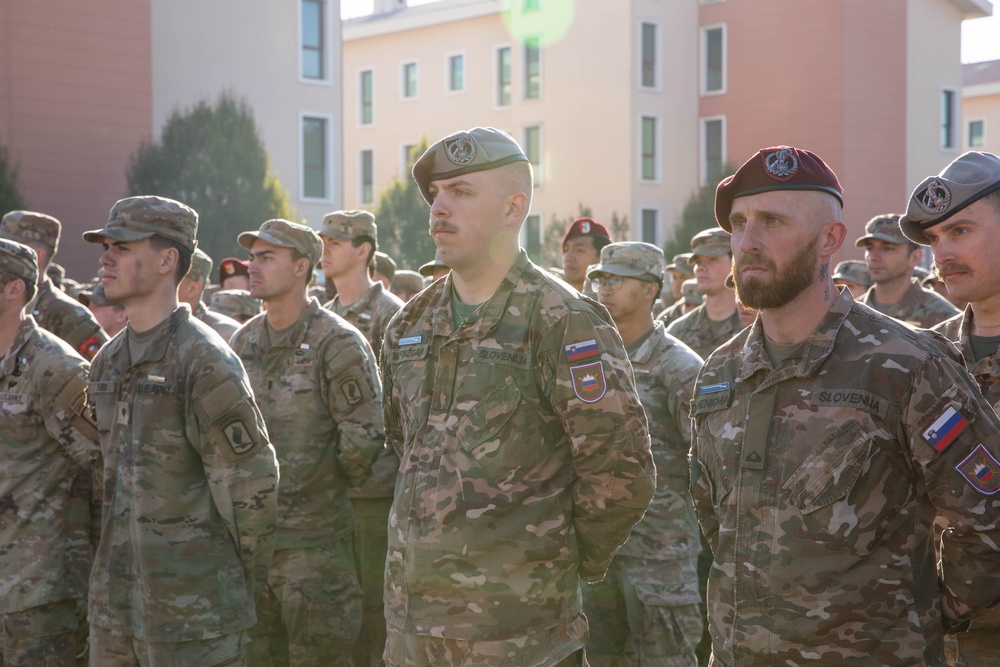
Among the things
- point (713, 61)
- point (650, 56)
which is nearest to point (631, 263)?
point (650, 56)

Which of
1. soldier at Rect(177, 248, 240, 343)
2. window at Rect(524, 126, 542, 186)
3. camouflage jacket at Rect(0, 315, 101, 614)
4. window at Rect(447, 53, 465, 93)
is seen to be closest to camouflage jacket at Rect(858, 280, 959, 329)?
soldier at Rect(177, 248, 240, 343)

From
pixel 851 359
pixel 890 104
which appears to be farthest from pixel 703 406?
pixel 890 104

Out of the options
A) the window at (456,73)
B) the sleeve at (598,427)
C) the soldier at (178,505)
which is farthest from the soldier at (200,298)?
the window at (456,73)

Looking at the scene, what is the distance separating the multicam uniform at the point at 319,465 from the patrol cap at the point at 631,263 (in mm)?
1476

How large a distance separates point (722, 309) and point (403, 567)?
5.50 m

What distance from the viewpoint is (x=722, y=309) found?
29.5 ft

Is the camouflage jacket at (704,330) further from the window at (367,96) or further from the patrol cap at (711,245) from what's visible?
the window at (367,96)

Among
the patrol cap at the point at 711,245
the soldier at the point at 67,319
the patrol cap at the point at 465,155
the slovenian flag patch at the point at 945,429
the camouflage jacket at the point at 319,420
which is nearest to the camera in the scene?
the slovenian flag patch at the point at 945,429

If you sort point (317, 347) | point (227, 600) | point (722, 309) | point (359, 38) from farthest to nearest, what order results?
point (359, 38) → point (722, 309) → point (317, 347) → point (227, 600)

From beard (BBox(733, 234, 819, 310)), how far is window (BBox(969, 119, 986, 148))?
54.0 metres

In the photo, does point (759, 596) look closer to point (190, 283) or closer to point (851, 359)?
point (851, 359)

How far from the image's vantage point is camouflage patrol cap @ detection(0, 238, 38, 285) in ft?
19.5

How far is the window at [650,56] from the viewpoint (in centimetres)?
4216

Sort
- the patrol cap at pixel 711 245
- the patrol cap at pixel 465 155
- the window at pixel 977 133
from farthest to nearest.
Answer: the window at pixel 977 133 < the patrol cap at pixel 711 245 < the patrol cap at pixel 465 155
